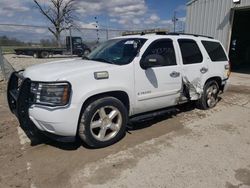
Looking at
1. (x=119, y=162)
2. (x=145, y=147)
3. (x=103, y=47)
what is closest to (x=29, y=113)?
(x=119, y=162)

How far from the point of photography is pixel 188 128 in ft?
16.6

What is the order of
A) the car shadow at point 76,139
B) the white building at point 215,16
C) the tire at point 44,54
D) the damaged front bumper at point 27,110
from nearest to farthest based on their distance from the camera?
the damaged front bumper at point 27,110 → the car shadow at point 76,139 → the white building at point 215,16 → the tire at point 44,54

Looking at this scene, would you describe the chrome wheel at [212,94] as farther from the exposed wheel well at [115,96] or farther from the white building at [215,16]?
the white building at [215,16]

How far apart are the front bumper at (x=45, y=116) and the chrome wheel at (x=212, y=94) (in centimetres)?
390

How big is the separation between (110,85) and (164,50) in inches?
64.7

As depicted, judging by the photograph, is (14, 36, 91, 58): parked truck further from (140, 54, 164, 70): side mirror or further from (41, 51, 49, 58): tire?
(140, 54, 164, 70): side mirror

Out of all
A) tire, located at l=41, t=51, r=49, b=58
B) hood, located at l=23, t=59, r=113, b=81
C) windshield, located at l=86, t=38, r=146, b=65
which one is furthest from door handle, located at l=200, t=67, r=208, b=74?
tire, located at l=41, t=51, r=49, b=58

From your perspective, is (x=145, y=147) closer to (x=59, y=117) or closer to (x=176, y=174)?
(x=176, y=174)

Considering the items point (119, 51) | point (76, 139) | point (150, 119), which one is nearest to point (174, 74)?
point (150, 119)

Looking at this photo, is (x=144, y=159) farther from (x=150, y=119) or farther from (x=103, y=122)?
(x=150, y=119)

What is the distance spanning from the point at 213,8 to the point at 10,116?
11474 mm

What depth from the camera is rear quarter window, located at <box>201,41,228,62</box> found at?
600 centimetres

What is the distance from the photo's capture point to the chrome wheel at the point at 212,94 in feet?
20.6

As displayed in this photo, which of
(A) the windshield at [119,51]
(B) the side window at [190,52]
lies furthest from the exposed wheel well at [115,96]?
(B) the side window at [190,52]
